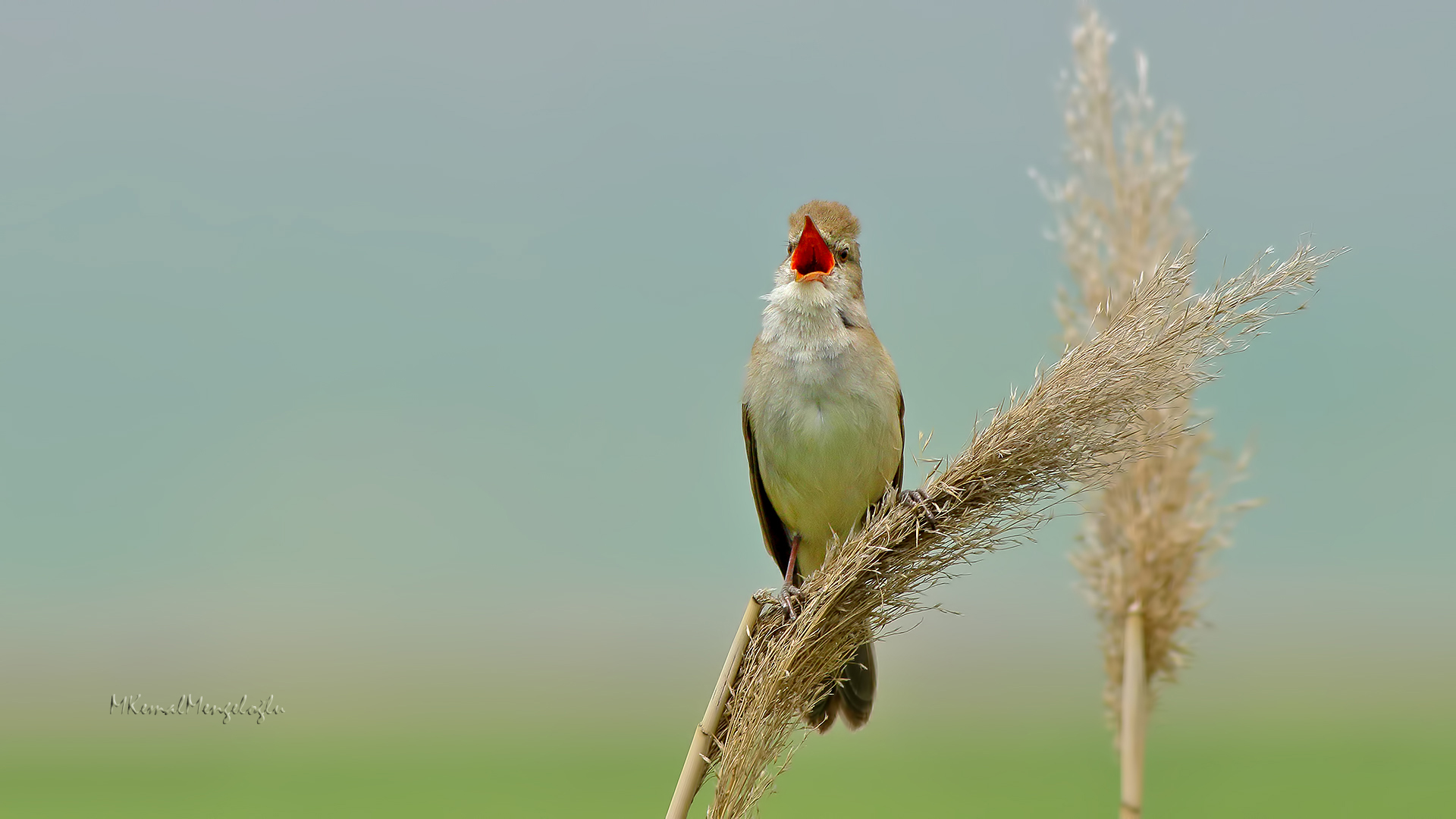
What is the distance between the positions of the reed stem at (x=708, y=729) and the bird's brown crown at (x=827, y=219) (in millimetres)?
1145

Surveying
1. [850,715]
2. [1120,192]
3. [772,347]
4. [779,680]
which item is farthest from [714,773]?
[1120,192]

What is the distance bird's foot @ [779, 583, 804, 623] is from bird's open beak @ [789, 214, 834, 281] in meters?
0.96

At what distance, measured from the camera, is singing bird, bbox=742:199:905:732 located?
281cm

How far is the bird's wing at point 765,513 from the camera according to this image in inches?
122

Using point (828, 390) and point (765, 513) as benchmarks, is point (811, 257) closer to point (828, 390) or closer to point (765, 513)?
point (828, 390)

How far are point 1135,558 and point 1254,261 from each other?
1.06 metres

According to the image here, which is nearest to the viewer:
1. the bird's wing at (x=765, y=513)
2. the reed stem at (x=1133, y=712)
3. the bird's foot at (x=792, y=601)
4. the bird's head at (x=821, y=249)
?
the bird's foot at (x=792, y=601)

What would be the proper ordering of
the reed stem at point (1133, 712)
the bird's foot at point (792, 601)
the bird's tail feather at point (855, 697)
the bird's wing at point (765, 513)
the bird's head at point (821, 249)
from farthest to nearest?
the bird's wing at point (765, 513) → the bird's head at point (821, 249) → the bird's tail feather at point (855, 697) → the reed stem at point (1133, 712) → the bird's foot at point (792, 601)

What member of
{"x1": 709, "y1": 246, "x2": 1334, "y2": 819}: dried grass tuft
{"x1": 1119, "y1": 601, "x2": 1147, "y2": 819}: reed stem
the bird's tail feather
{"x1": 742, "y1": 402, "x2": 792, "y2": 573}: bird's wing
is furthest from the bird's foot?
{"x1": 1119, "y1": 601, "x2": 1147, "y2": 819}: reed stem

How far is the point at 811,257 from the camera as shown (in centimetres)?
279

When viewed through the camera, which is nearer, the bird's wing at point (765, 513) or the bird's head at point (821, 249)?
the bird's head at point (821, 249)

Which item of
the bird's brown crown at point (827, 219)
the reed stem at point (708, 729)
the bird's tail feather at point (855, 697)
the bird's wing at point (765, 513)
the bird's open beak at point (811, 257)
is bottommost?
the reed stem at point (708, 729)

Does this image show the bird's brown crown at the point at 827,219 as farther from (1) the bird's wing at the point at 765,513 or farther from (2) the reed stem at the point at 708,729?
(2) the reed stem at the point at 708,729

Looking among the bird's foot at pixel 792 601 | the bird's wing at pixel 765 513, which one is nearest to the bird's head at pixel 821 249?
the bird's wing at pixel 765 513
